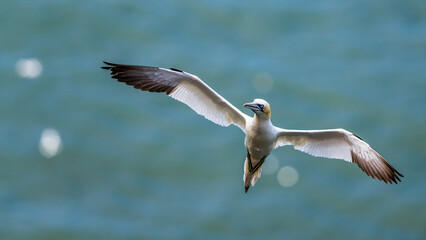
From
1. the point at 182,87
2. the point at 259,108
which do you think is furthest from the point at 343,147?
the point at 182,87

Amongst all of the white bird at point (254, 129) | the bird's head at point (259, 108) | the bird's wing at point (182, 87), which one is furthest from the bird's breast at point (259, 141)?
the bird's wing at point (182, 87)

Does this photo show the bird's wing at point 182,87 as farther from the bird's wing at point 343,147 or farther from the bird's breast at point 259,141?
the bird's wing at point 343,147

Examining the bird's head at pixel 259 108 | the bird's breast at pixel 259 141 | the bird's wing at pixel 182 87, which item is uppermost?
the bird's wing at pixel 182 87

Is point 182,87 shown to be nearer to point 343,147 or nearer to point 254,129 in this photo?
point 254,129

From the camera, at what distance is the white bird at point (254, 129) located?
8.70m

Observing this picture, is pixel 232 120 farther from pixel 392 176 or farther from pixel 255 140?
pixel 392 176

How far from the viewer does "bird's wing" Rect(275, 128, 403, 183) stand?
9125mm

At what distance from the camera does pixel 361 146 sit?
9.20 metres

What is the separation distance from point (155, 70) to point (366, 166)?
10.1ft

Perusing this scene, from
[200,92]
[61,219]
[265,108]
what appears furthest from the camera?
[61,219]

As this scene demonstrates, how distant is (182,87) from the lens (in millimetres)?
9016

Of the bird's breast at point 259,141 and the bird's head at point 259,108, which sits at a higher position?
the bird's head at point 259,108

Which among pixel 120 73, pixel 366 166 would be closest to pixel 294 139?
pixel 366 166

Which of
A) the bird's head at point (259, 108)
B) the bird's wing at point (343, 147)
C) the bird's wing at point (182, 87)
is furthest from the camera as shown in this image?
the bird's wing at point (343, 147)
